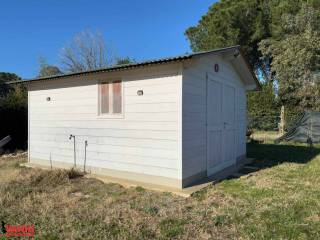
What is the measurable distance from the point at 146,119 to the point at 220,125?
82.6 inches

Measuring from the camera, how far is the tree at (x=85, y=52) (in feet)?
81.8

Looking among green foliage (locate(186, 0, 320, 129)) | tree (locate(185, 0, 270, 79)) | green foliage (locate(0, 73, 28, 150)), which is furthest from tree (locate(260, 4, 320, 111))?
green foliage (locate(0, 73, 28, 150))

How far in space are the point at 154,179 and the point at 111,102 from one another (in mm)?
2010

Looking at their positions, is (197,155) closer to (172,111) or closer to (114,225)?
(172,111)

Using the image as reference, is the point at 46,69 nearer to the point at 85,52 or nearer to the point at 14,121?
the point at 85,52

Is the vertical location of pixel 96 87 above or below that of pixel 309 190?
above

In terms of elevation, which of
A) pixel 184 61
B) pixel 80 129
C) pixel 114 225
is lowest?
pixel 114 225

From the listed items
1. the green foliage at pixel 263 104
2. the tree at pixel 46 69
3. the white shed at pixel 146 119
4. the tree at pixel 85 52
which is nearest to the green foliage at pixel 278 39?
the green foliage at pixel 263 104

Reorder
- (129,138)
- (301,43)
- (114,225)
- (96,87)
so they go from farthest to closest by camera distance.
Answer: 1. (301,43)
2. (96,87)
3. (129,138)
4. (114,225)

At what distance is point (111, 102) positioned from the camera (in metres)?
6.61

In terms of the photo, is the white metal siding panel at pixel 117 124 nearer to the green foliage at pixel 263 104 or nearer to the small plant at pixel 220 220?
the small plant at pixel 220 220

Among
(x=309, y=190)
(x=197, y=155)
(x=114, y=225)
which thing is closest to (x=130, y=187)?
(x=197, y=155)

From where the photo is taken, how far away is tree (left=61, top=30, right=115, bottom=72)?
24.9 m

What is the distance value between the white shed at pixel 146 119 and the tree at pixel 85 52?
17.6 meters
